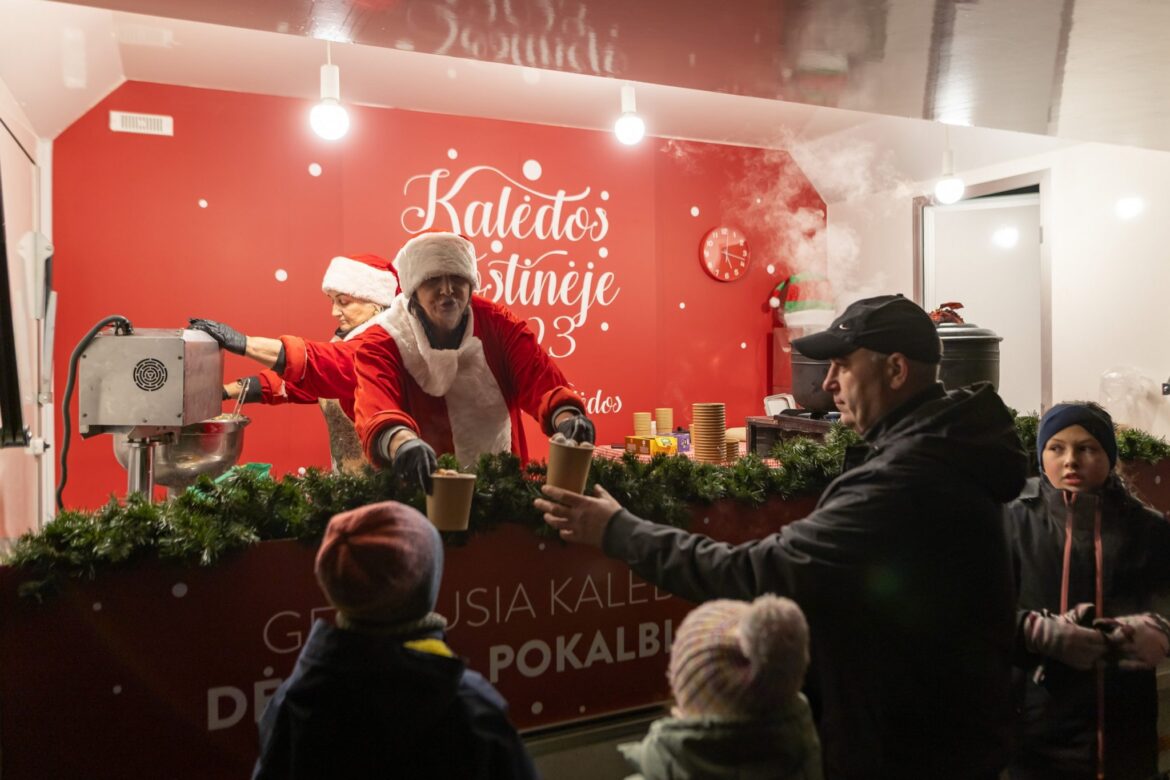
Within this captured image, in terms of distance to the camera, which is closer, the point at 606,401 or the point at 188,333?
the point at 188,333

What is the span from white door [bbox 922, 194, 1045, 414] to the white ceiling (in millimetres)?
500

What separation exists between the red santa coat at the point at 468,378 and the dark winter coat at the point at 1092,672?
1.37 meters

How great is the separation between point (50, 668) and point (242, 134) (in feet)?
13.6

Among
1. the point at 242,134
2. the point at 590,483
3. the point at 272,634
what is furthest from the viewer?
the point at 242,134

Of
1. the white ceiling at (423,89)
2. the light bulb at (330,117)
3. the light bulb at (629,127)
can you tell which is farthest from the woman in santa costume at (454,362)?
the white ceiling at (423,89)

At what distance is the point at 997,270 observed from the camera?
6.37m

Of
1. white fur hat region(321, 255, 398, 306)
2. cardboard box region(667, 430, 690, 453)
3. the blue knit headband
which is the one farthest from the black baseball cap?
cardboard box region(667, 430, 690, 453)

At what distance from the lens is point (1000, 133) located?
5707mm

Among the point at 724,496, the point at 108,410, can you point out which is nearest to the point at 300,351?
the point at 108,410

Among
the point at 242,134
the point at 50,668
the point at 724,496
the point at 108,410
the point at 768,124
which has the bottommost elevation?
the point at 50,668

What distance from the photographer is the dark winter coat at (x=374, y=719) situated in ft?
3.91

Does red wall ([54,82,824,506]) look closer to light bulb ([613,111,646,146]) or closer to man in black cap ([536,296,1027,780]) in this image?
light bulb ([613,111,646,146])

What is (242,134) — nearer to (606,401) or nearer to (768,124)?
(606,401)

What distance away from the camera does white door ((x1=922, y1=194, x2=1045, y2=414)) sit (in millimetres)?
6188
